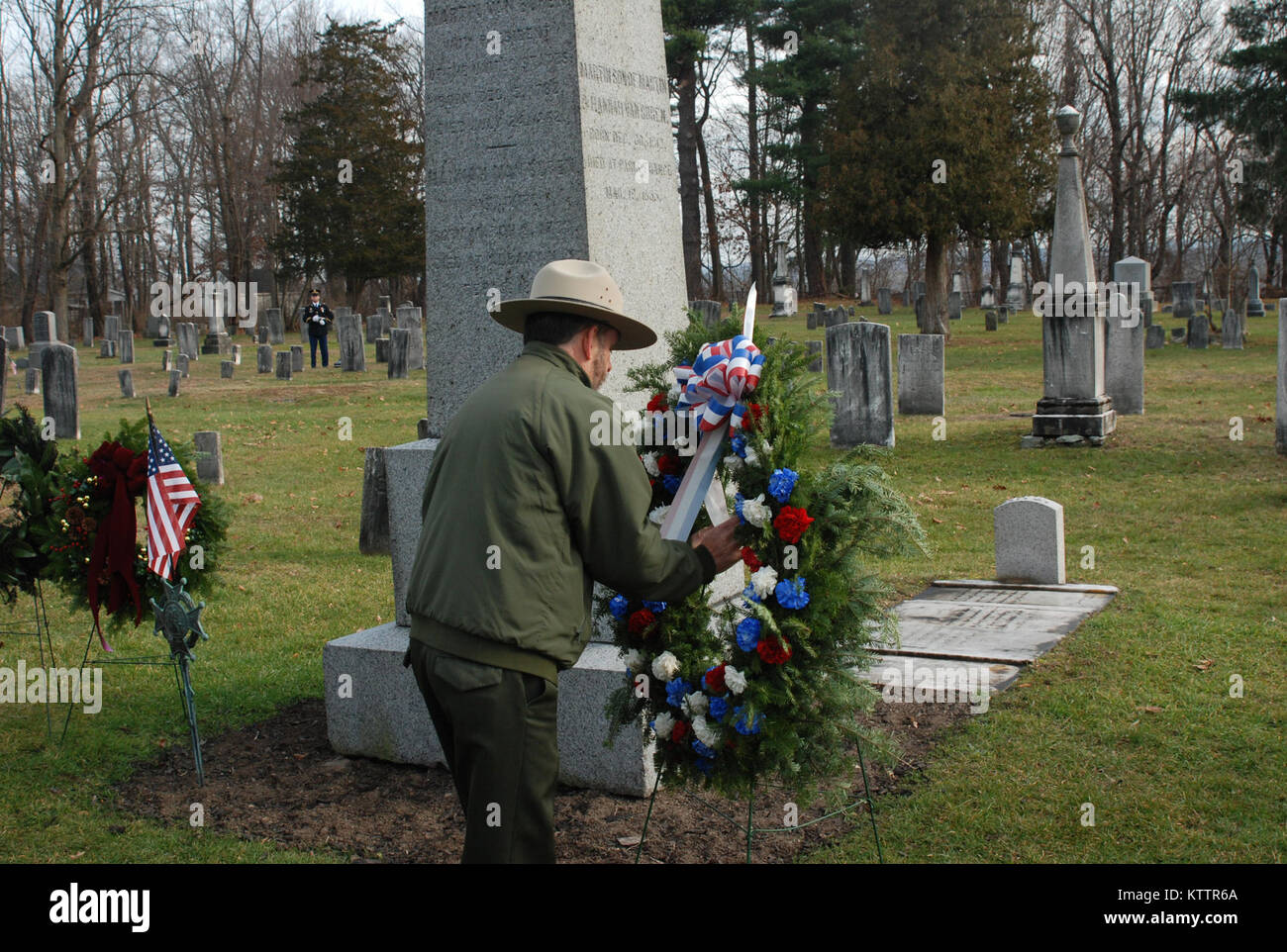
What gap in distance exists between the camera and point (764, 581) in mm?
3713

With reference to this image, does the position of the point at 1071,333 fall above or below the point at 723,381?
above

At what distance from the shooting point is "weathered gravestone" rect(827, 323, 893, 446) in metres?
14.8

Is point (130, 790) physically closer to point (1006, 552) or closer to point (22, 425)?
point (22, 425)

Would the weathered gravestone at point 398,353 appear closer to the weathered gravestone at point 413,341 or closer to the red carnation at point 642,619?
the weathered gravestone at point 413,341

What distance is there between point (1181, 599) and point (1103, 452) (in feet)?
Result: 20.8

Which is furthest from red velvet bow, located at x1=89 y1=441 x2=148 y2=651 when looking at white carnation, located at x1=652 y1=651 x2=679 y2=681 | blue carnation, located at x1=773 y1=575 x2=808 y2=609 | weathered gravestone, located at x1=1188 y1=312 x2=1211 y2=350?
weathered gravestone, located at x1=1188 y1=312 x2=1211 y2=350

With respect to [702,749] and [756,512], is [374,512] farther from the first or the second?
[756,512]

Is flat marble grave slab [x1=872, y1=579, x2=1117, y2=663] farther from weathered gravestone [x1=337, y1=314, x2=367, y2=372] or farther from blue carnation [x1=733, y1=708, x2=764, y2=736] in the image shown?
weathered gravestone [x1=337, y1=314, x2=367, y2=372]

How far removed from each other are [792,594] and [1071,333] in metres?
11.7

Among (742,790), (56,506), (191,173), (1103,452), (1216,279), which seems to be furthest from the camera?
(191,173)

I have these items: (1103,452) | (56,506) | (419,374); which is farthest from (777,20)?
(56,506)

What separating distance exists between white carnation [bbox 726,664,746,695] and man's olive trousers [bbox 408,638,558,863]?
2.05 feet

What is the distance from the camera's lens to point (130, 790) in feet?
17.7

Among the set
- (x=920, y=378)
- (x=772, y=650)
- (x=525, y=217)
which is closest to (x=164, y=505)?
(x=525, y=217)
